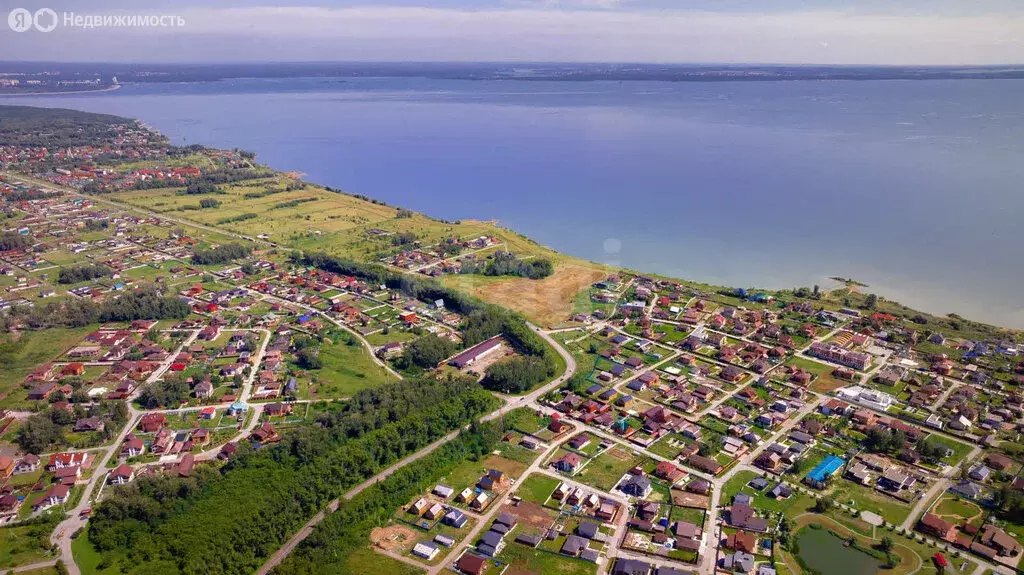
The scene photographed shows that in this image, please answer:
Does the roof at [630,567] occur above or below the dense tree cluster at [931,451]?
below

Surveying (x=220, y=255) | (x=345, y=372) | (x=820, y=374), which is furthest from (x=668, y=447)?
(x=220, y=255)

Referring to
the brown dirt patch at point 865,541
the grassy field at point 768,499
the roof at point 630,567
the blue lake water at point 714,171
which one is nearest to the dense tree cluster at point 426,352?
the grassy field at point 768,499

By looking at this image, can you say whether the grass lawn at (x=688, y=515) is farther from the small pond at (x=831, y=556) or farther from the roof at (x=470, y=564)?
the roof at (x=470, y=564)

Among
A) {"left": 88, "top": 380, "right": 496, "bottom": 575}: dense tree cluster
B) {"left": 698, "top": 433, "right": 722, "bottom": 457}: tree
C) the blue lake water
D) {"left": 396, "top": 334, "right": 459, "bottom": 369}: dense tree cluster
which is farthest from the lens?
the blue lake water

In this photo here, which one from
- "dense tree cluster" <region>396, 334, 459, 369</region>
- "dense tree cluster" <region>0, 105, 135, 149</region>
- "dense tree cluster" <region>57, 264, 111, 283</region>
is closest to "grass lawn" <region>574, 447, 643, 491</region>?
"dense tree cluster" <region>396, 334, 459, 369</region>

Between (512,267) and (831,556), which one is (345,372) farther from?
(831,556)

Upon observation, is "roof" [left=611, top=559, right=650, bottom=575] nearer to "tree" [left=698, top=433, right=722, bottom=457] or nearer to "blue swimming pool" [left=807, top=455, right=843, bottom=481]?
"tree" [left=698, top=433, right=722, bottom=457]

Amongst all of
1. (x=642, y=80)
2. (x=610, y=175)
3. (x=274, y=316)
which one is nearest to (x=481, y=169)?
(x=610, y=175)
